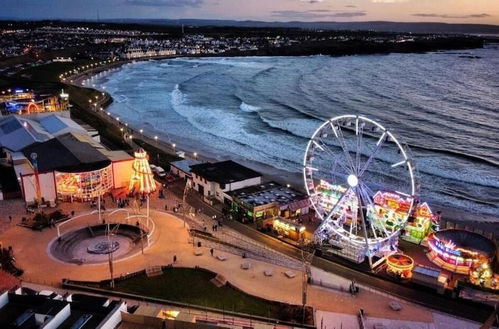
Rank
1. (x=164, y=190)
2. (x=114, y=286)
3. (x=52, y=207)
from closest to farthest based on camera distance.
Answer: (x=114, y=286)
(x=52, y=207)
(x=164, y=190)

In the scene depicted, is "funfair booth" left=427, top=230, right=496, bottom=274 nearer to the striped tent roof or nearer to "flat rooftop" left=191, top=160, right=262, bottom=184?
"flat rooftop" left=191, top=160, right=262, bottom=184

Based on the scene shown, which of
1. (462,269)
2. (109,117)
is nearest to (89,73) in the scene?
(109,117)

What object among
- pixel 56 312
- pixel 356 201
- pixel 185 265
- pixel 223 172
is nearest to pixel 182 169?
pixel 223 172

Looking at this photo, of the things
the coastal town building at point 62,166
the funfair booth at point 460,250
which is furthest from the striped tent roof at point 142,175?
the funfair booth at point 460,250

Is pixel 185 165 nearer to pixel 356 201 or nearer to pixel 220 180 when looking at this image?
pixel 220 180

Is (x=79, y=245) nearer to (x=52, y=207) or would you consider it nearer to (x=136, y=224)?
(x=136, y=224)

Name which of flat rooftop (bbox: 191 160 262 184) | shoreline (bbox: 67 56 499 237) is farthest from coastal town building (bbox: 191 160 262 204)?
shoreline (bbox: 67 56 499 237)

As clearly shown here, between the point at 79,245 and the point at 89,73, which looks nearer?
the point at 79,245
